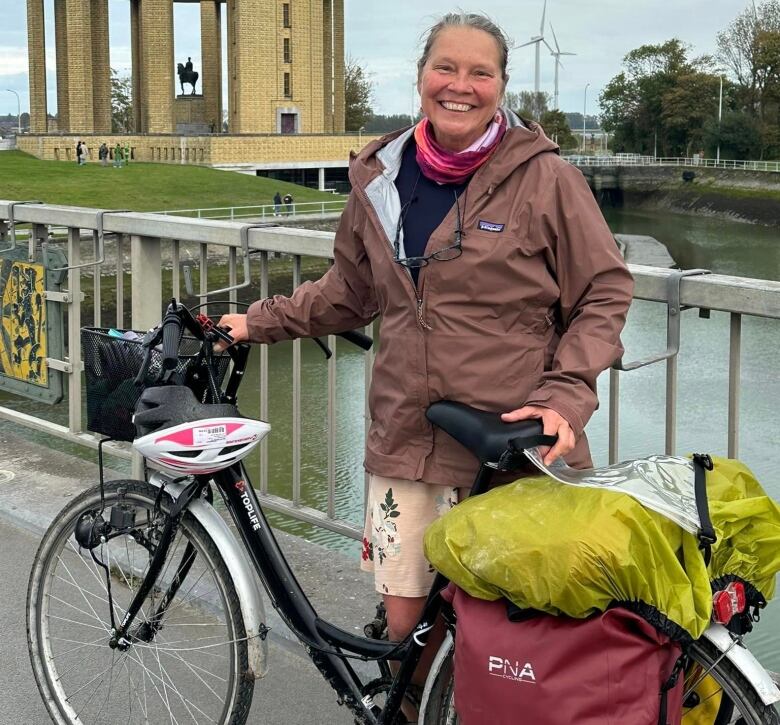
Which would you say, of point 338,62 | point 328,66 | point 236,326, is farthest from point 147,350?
point 338,62

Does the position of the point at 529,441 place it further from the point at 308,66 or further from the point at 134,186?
the point at 308,66

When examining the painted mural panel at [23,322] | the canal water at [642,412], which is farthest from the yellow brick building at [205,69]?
the painted mural panel at [23,322]

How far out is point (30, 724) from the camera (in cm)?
323

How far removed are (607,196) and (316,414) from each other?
230 ft

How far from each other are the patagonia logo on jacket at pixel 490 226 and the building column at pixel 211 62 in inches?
2761

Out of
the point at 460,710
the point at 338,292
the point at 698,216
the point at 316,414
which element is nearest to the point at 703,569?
the point at 460,710

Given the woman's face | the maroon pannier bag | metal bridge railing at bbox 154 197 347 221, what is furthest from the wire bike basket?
metal bridge railing at bbox 154 197 347 221

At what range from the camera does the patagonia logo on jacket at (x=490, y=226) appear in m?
2.42

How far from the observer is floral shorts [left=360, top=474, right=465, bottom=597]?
257 centimetres

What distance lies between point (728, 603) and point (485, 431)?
54 centimetres

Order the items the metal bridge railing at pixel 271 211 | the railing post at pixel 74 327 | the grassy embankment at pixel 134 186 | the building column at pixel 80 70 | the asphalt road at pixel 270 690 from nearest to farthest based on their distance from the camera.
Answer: the asphalt road at pixel 270 690 → the railing post at pixel 74 327 → the metal bridge railing at pixel 271 211 → the grassy embankment at pixel 134 186 → the building column at pixel 80 70

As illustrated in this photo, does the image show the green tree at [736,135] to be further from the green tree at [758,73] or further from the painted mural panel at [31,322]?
the painted mural panel at [31,322]

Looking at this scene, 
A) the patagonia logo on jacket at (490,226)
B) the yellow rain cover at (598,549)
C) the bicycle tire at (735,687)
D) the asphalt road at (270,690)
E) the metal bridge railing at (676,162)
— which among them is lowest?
the asphalt road at (270,690)

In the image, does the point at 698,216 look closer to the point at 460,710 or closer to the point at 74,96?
the point at 74,96
